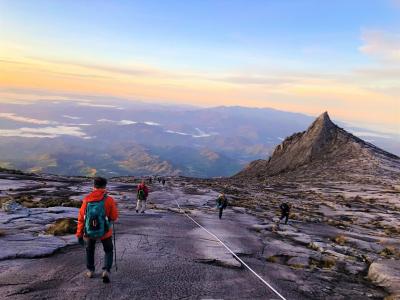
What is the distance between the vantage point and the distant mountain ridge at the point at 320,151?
8919 cm

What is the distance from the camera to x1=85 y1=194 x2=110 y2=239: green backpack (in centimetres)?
1089

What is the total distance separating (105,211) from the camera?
439 inches

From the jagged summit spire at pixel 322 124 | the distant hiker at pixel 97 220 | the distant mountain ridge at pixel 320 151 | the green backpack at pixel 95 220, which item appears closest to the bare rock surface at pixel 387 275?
the distant hiker at pixel 97 220

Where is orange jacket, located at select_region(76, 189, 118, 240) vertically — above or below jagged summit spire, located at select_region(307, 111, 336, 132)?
below

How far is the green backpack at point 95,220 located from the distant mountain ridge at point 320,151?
255ft

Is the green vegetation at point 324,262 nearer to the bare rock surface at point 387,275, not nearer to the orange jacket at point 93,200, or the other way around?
the bare rock surface at point 387,275

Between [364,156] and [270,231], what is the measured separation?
225 ft

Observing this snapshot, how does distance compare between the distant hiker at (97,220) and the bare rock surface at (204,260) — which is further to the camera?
the bare rock surface at (204,260)

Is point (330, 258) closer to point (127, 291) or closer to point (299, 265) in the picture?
point (299, 265)

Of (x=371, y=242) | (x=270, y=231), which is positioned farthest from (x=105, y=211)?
(x=371, y=242)

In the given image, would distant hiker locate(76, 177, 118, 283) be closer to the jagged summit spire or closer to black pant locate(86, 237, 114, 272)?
black pant locate(86, 237, 114, 272)

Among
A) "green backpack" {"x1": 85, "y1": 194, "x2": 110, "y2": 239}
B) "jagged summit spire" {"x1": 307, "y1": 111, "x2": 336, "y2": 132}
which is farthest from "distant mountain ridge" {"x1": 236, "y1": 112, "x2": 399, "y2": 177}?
"green backpack" {"x1": 85, "y1": 194, "x2": 110, "y2": 239}

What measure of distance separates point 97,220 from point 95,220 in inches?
2.1

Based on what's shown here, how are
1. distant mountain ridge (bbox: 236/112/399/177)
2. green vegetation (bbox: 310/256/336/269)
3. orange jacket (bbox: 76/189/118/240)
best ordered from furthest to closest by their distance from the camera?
distant mountain ridge (bbox: 236/112/399/177), green vegetation (bbox: 310/256/336/269), orange jacket (bbox: 76/189/118/240)
